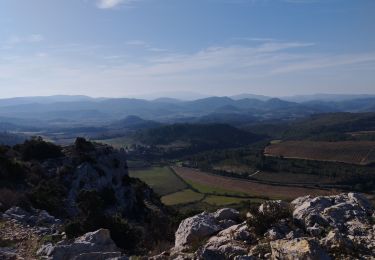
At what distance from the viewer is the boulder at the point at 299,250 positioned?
943 cm

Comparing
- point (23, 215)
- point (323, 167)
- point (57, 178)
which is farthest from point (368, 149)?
point (23, 215)

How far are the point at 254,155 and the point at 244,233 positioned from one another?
393 feet

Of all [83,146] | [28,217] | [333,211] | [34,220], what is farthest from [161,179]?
[333,211]

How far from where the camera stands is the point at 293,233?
1112cm

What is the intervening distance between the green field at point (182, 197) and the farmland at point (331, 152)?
53817 millimetres

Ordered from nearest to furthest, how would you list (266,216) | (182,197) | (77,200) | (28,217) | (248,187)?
(266,216)
(28,217)
(77,200)
(182,197)
(248,187)

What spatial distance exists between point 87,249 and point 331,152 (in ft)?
395

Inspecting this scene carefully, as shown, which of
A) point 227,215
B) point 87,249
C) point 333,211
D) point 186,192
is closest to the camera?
point 333,211

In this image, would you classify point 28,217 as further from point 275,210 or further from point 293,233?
point 293,233

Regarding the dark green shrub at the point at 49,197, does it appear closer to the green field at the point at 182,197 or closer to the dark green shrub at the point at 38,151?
the dark green shrub at the point at 38,151

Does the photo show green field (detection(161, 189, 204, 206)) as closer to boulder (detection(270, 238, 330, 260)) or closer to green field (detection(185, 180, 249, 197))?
green field (detection(185, 180, 249, 197))

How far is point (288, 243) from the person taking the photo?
10.2 meters

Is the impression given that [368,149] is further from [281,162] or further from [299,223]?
[299,223]

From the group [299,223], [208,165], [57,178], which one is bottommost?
[208,165]
